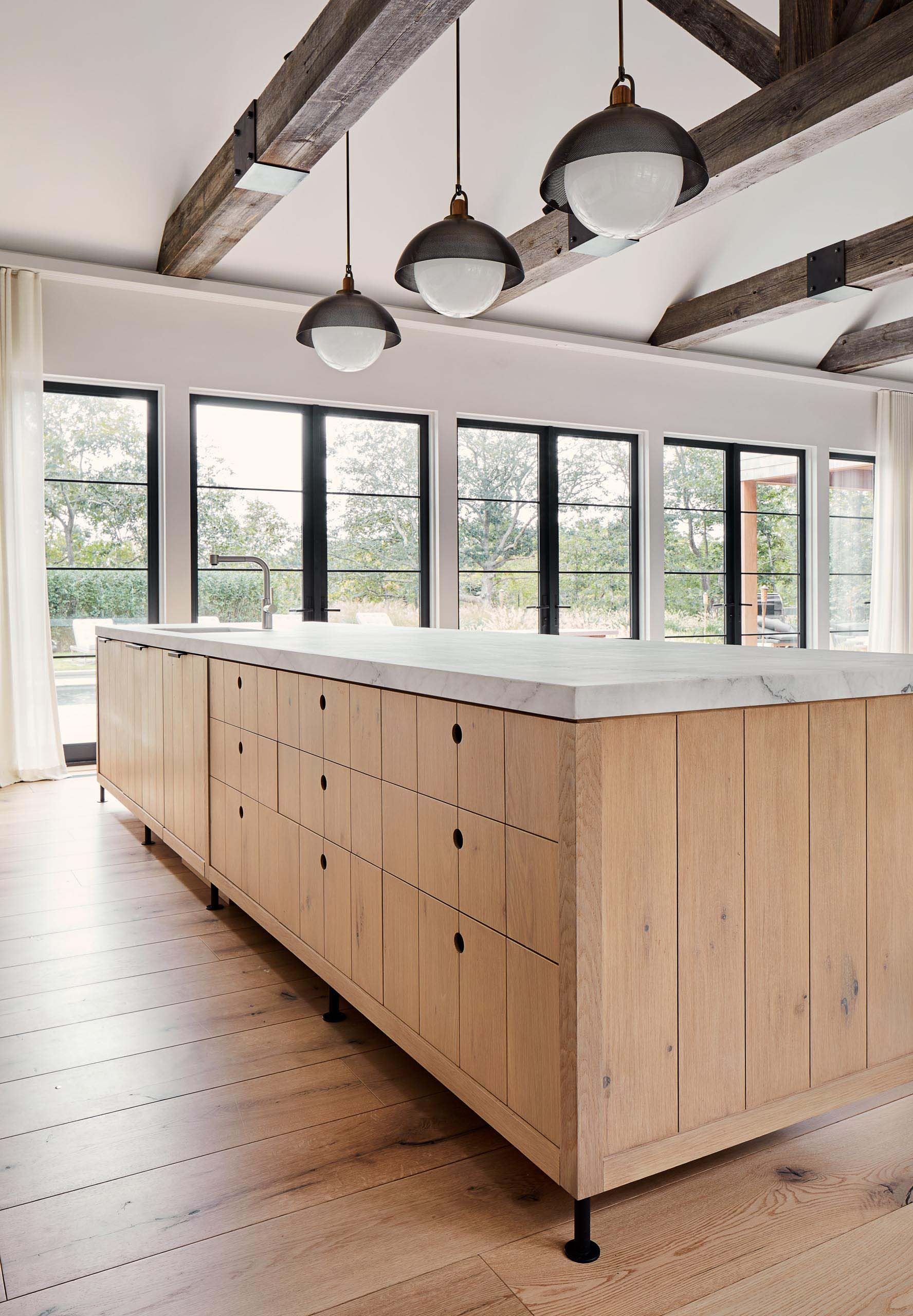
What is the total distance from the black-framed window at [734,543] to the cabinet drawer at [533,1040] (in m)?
5.83

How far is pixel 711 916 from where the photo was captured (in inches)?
50.8

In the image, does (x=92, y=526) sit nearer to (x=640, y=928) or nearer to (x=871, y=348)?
(x=640, y=928)

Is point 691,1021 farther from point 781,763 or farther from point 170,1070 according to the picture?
point 170,1070

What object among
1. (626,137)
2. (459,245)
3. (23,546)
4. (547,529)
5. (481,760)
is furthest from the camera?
(547,529)

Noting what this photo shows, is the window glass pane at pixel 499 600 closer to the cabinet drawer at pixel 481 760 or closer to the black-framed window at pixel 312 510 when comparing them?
the black-framed window at pixel 312 510

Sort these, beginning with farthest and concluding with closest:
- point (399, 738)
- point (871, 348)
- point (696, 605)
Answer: point (696, 605) < point (871, 348) < point (399, 738)

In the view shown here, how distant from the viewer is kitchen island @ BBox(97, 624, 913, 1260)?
1191 millimetres

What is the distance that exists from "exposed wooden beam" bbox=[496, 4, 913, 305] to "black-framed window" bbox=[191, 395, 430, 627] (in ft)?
7.55

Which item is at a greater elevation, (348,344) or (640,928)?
(348,344)

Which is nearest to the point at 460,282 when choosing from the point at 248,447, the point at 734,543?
the point at 248,447

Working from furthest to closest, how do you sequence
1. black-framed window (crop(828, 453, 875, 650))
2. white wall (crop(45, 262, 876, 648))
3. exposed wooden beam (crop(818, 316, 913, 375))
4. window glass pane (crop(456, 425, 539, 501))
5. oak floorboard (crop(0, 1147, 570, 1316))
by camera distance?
black-framed window (crop(828, 453, 875, 650)), exposed wooden beam (crop(818, 316, 913, 375)), window glass pane (crop(456, 425, 539, 501)), white wall (crop(45, 262, 876, 648)), oak floorboard (crop(0, 1147, 570, 1316))

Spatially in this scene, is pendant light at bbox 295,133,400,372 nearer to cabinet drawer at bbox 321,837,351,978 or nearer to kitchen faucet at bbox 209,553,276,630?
kitchen faucet at bbox 209,553,276,630

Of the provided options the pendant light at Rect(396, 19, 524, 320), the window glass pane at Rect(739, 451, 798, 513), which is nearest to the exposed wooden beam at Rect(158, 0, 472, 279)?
the pendant light at Rect(396, 19, 524, 320)

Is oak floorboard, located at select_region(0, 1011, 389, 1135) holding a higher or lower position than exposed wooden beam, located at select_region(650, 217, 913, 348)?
lower
